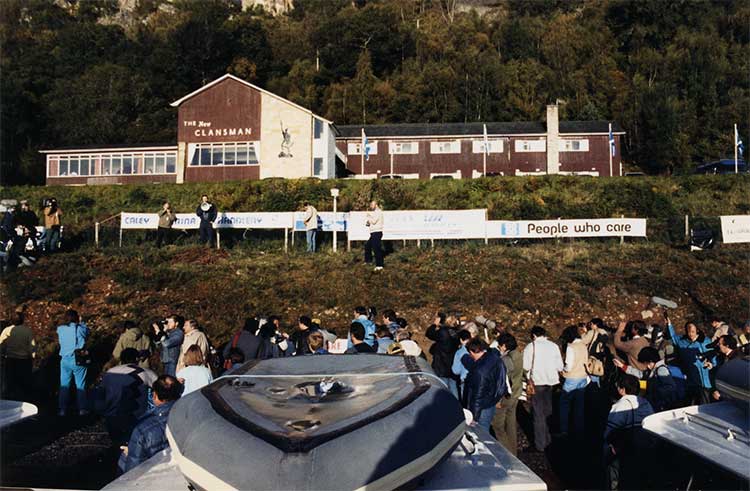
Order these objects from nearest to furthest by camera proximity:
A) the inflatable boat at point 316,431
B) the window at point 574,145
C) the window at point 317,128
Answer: the inflatable boat at point 316,431 → the window at point 317,128 → the window at point 574,145

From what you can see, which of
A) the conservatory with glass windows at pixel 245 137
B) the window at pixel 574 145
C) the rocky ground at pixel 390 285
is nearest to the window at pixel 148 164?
the conservatory with glass windows at pixel 245 137

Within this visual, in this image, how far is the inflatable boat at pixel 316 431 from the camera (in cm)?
379

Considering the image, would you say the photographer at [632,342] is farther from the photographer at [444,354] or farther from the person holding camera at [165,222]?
the person holding camera at [165,222]

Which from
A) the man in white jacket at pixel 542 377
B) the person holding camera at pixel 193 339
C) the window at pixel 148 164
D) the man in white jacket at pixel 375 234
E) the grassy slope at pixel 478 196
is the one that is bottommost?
the man in white jacket at pixel 542 377

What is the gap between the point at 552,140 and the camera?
4934 centimetres

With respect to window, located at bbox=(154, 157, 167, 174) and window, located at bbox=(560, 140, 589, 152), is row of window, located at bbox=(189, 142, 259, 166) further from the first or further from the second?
window, located at bbox=(560, 140, 589, 152)

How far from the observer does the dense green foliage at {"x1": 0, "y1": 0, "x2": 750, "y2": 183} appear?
208ft

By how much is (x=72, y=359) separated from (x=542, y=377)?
7.64 m

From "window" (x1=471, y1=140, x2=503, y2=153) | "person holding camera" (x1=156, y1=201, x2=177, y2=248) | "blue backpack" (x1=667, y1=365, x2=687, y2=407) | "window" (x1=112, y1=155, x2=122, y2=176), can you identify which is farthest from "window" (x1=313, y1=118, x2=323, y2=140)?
"blue backpack" (x1=667, y1=365, x2=687, y2=407)

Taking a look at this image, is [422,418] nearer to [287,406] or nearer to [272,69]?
[287,406]

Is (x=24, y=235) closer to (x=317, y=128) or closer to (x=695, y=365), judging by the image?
(x=695, y=365)

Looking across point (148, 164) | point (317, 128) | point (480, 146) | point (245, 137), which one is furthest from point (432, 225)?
point (480, 146)

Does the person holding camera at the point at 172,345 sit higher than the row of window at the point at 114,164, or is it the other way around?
the row of window at the point at 114,164

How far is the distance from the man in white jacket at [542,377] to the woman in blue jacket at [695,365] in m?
1.89
